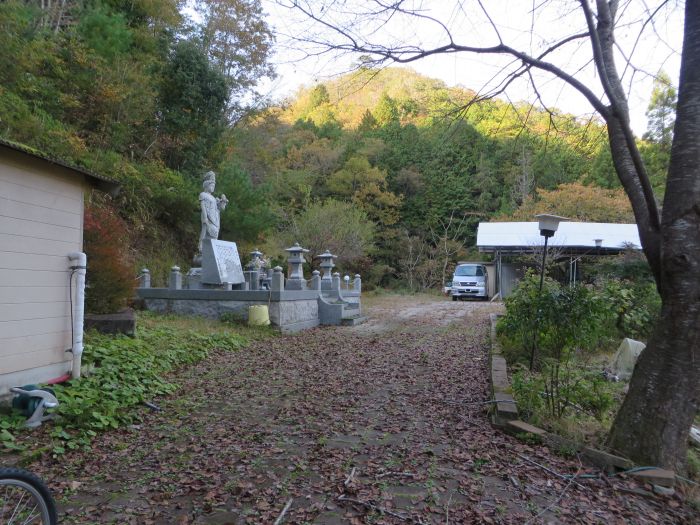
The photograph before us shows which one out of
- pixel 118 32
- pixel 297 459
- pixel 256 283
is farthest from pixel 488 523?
pixel 118 32

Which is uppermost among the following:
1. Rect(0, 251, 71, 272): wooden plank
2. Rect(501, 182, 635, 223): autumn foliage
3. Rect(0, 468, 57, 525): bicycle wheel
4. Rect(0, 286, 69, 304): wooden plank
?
Rect(501, 182, 635, 223): autumn foliage

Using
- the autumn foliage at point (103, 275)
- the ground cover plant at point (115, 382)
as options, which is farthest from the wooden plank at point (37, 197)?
the autumn foliage at point (103, 275)

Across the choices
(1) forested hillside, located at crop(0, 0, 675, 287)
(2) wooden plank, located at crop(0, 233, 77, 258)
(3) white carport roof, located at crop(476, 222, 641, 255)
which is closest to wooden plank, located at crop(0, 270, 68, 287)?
(2) wooden plank, located at crop(0, 233, 77, 258)

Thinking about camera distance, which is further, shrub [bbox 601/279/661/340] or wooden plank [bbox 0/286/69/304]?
shrub [bbox 601/279/661/340]

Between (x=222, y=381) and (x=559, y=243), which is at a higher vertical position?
(x=559, y=243)

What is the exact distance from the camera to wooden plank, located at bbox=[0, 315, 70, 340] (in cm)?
418

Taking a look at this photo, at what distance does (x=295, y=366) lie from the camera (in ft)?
22.5

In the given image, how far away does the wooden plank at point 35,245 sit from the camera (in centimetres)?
420

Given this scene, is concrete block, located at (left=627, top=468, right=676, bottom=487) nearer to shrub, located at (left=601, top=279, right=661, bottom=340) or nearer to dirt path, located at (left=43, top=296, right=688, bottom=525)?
dirt path, located at (left=43, top=296, right=688, bottom=525)

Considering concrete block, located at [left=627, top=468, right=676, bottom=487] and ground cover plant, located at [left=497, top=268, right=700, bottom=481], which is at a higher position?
ground cover plant, located at [left=497, top=268, right=700, bottom=481]

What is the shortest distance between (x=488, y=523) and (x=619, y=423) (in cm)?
173

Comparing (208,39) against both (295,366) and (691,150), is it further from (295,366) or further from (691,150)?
(691,150)

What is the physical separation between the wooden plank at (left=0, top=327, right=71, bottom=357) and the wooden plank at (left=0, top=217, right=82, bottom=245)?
98 cm

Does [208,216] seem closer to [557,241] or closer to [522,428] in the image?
[522,428]
